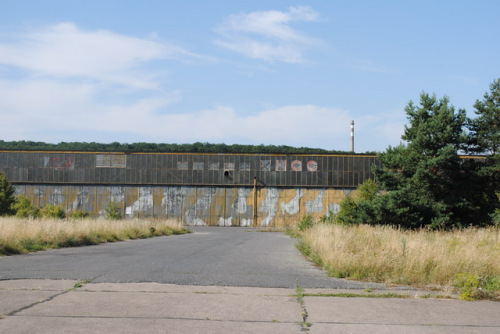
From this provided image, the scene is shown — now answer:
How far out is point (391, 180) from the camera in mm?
32875

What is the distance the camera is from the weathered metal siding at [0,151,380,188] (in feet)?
172

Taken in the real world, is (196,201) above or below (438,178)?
below

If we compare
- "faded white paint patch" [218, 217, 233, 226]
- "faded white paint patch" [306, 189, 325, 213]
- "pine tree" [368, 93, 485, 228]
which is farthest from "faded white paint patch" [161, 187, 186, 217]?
"pine tree" [368, 93, 485, 228]

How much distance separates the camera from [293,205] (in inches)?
2062

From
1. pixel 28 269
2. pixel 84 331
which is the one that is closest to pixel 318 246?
pixel 28 269

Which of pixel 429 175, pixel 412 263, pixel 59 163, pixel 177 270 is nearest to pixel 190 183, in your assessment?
pixel 59 163

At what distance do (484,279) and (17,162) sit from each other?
50.9 meters

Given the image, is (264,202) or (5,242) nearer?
(5,242)

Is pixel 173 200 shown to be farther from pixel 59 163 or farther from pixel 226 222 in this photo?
pixel 59 163

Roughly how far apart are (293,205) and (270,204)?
2232 mm

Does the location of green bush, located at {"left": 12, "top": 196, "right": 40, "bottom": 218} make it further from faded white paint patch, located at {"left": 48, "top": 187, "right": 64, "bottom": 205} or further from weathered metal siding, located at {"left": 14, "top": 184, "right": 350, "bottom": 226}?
weathered metal siding, located at {"left": 14, "top": 184, "right": 350, "bottom": 226}

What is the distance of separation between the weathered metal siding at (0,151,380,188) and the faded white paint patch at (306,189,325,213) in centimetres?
87

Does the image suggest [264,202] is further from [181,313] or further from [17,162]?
[181,313]

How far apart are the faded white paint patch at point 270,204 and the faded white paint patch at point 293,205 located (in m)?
0.77
